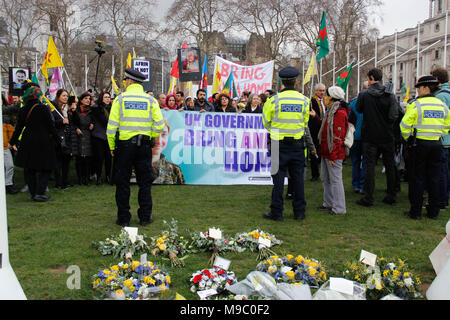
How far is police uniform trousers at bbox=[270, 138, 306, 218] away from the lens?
22.2ft

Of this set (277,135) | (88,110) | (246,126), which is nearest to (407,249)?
(277,135)

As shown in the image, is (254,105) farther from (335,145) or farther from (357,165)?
(335,145)

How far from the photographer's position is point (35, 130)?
8078 mm

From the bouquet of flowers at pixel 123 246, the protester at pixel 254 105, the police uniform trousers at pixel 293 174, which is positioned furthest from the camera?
the protester at pixel 254 105

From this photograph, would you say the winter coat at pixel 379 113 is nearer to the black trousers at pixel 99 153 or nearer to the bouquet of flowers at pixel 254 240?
the bouquet of flowers at pixel 254 240

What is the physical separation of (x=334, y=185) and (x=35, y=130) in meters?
5.49

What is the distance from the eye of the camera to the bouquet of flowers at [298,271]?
405 cm

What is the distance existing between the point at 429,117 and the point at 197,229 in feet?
12.8

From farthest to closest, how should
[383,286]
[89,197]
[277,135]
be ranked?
[89,197] → [277,135] → [383,286]

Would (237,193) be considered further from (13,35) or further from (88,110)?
(13,35)

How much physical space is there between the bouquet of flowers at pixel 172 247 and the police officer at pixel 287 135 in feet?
6.64

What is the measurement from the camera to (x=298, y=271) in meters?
4.17

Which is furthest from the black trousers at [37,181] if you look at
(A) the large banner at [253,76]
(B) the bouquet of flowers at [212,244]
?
(A) the large banner at [253,76]

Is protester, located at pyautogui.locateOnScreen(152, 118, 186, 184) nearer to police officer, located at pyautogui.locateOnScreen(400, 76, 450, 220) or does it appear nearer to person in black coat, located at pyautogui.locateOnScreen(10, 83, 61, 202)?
person in black coat, located at pyautogui.locateOnScreen(10, 83, 61, 202)
